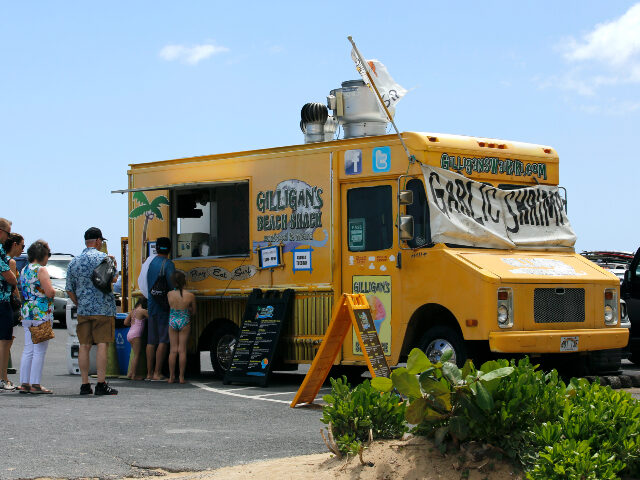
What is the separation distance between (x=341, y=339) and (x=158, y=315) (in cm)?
437

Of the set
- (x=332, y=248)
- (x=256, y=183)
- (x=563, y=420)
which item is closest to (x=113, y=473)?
(x=563, y=420)

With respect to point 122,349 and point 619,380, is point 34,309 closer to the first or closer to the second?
point 122,349

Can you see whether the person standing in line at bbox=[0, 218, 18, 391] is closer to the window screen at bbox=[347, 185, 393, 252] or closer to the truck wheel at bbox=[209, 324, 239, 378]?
the truck wheel at bbox=[209, 324, 239, 378]

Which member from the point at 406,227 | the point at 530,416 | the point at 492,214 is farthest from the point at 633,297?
the point at 530,416

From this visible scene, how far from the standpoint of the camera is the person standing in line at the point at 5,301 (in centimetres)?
1230

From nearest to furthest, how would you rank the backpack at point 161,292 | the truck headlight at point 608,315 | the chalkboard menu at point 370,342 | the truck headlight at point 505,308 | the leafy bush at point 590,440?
the leafy bush at point 590,440
the chalkboard menu at point 370,342
the truck headlight at point 505,308
the truck headlight at point 608,315
the backpack at point 161,292

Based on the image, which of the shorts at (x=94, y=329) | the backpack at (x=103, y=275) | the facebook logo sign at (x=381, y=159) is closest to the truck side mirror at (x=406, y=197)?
the facebook logo sign at (x=381, y=159)

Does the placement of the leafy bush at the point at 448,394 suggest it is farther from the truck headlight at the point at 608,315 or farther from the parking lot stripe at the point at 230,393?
the truck headlight at the point at 608,315

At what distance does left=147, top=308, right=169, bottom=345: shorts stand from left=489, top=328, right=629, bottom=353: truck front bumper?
4851 mm

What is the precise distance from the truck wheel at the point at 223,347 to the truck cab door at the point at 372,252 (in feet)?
7.13

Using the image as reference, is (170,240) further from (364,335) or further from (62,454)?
(62,454)

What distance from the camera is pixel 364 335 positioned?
10180 mm

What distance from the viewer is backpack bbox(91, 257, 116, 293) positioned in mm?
12008

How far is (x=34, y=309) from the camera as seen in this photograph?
1220 centimetres
